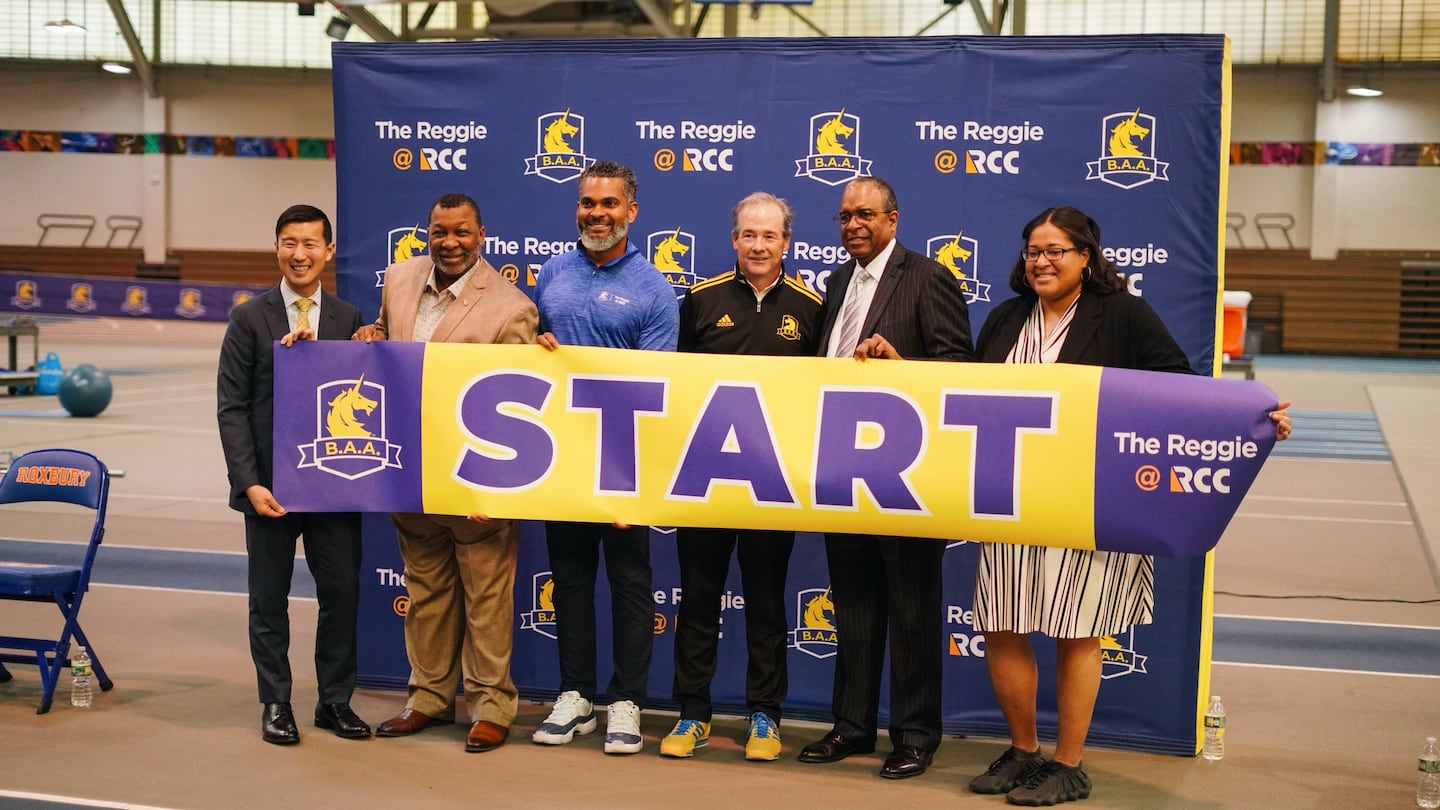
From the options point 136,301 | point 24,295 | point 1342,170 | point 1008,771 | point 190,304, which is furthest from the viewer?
point 1342,170

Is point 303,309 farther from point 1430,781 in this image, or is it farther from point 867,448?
point 1430,781

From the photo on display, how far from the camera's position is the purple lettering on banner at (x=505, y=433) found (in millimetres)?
4957

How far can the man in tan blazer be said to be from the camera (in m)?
5.02

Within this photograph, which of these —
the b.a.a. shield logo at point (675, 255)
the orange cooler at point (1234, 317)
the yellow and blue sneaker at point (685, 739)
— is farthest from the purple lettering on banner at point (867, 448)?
the orange cooler at point (1234, 317)

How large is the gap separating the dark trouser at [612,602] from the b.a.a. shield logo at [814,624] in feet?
2.45

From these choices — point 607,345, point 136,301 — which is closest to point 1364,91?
point 136,301

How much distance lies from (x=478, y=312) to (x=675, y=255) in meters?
0.96

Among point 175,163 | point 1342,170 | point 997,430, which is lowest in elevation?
point 997,430

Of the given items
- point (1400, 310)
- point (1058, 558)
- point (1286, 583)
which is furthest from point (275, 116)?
point (1058, 558)

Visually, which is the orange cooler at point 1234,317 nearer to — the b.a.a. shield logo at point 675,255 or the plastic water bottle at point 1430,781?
the b.a.a. shield logo at point 675,255

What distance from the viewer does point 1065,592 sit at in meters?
4.42

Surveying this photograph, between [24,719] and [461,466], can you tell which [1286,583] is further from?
[24,719]

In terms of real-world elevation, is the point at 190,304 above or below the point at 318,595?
above

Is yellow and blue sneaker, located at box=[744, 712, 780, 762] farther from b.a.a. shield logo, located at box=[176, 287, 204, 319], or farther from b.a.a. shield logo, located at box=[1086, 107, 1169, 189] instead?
b.a.a. shield logo, located at box=[176, 287, 204, 319]
